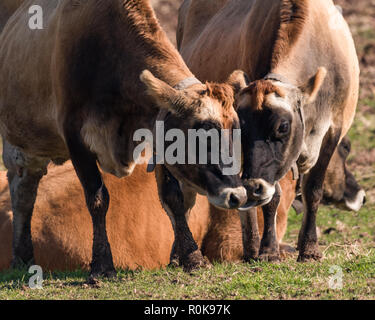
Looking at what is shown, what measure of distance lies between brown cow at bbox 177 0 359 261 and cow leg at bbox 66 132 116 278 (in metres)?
1.08

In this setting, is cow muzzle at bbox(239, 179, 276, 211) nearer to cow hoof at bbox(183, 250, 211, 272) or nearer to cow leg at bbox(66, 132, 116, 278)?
cow hoof at bbox(183, 250, 211, 272)

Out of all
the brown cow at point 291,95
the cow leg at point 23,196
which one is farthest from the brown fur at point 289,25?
the cow leg at point 23,196

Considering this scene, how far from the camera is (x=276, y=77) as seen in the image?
23.6 ft

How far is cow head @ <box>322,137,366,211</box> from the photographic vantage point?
9.94m

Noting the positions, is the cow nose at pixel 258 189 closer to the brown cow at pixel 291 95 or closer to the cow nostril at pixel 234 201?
the brown cow at pixel 291 95

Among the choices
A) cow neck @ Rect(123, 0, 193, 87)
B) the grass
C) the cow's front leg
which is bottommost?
the grass

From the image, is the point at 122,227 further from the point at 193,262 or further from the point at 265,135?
the point at 265,135

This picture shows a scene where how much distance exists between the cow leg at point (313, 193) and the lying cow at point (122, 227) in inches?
25.4

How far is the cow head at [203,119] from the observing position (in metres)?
6.27

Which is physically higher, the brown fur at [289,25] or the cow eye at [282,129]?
the brown fur at [289,25]

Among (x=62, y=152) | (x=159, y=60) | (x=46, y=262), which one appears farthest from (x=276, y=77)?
(x=46, y=262)

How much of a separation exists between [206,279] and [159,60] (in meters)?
1.57

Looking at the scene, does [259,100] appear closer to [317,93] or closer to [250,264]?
[317,93]

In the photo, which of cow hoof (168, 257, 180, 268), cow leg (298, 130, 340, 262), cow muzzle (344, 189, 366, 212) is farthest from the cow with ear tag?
cow muzzle (344, 189, 366, 212)
